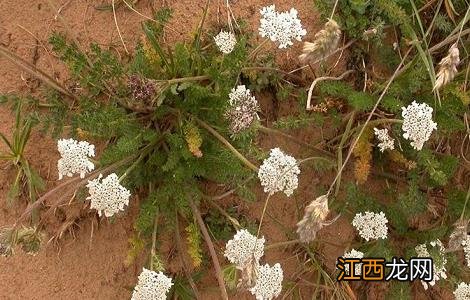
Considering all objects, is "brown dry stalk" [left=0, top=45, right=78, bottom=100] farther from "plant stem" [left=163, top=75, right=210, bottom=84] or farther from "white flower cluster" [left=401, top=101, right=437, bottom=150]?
"white flower cluster" [left=401, top=101, right=437, bottom=150]

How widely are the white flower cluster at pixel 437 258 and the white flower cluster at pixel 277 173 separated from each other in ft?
2.78

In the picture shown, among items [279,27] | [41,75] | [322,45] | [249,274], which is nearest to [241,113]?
[279,27]

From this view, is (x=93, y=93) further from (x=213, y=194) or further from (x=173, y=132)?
(x=213, y=194)

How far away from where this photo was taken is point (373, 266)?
2.89 m

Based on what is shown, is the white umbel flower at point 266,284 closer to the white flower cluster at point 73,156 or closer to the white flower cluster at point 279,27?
the white flower cluster at point 73,156

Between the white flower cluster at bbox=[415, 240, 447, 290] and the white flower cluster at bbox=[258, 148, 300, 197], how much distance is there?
847mm

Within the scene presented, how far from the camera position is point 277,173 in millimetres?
2326

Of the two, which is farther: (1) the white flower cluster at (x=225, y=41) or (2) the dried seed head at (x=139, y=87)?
(1) the white flower cluster at (x=225, y=41)

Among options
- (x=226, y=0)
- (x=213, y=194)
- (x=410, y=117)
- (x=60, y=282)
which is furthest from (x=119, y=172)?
(x=410, y=117)

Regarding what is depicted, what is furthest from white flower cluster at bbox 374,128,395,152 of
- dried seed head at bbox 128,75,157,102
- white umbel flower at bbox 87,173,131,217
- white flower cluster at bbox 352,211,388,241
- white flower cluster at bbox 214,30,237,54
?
white umbel flower at bbox 87,173,131,217

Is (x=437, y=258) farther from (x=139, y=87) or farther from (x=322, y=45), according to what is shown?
(x=139, y=87)

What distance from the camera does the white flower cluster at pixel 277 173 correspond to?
232cm

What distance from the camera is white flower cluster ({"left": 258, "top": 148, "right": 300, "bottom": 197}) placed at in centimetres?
232

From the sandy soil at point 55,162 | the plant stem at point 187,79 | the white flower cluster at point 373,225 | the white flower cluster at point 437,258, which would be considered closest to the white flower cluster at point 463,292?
the white flower cluster at point 437,258
